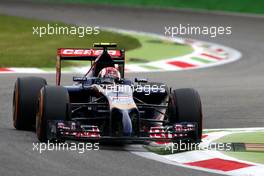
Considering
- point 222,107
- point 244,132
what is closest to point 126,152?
point 244,132

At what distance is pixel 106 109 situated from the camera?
41.3 feet

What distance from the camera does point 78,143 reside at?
12352 millimetres

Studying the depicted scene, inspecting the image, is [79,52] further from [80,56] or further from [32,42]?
[32,42]

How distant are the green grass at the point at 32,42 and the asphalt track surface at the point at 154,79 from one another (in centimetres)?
→ 181

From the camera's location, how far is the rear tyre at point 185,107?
1254 centimetres

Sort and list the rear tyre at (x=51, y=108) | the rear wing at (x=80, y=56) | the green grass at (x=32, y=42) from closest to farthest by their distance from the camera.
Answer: the rear tyre at (x=51, y=108)
the rear wing at (x=80, y=56)
the green grass at (x=32, y=42)

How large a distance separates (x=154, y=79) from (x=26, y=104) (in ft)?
23.1

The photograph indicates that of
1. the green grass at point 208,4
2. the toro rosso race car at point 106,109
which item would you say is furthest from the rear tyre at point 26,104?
the green grass at point 208,4

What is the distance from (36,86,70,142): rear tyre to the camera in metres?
12.2

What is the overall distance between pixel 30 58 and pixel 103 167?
11.9 meters

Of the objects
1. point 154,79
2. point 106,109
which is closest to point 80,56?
point 106,109

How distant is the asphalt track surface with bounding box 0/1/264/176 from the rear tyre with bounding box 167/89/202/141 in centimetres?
100

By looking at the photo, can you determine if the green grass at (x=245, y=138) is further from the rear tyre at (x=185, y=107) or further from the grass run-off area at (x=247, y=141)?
the rear tyre at (x=185, y=107)

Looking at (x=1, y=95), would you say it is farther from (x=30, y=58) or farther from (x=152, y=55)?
(x=152, y=55)
